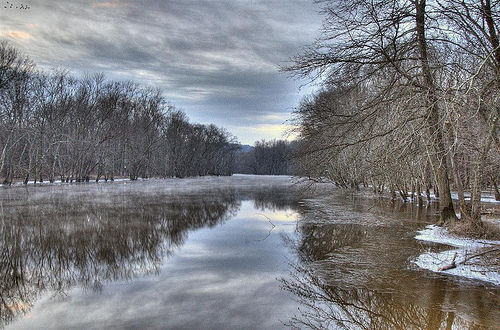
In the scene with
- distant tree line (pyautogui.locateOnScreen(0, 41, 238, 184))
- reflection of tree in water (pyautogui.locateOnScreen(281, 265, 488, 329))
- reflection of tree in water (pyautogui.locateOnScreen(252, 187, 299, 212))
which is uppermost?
distant tree line (pyautogui.locateOnScreen(0, 41, 238, 184))

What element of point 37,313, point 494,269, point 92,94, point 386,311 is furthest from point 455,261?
point 92,94

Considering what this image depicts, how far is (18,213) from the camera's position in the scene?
1692cm

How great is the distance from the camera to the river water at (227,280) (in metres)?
5.64

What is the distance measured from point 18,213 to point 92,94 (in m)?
37.7

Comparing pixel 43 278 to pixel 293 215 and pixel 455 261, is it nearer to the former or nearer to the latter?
pixel 455 261

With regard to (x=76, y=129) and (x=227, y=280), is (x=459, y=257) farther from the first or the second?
(x=76, y=129)

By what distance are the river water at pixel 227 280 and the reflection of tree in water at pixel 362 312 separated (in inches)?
0.7

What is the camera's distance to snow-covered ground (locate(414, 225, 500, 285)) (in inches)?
297

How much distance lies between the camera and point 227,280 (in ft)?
25.1

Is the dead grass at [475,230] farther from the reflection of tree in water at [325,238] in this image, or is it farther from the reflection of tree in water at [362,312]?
the reflection of tree in water at [362,312]

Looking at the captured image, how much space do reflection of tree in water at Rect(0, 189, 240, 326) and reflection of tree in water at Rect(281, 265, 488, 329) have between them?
390 centimetres

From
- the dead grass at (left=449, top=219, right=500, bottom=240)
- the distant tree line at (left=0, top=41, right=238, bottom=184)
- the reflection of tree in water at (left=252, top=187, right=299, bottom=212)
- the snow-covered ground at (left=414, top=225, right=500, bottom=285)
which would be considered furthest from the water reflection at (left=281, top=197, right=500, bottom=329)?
the distant tree line at (left=0, top=41, right=238, bottom=184)

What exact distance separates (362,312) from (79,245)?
8257 millimetres

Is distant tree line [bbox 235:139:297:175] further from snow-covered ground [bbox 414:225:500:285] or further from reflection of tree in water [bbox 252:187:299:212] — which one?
snow-covered ground [bbox 414:225:500:285]
